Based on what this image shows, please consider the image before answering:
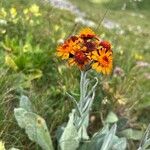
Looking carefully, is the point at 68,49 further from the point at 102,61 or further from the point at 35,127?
the point at 35,127

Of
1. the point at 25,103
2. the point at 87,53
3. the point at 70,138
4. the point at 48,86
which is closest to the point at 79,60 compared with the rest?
the point at 87,53

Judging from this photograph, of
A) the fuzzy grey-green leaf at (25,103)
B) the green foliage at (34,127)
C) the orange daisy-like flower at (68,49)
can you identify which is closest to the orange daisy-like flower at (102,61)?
the orange daisy-like flower at (68,49)

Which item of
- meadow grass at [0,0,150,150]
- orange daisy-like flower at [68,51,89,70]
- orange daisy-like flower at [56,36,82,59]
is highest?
orange daisy-like flower at [56,36,82,59]

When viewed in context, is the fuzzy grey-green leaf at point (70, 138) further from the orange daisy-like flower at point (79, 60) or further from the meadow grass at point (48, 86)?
the orange daisy-like flower at point (79, 60)

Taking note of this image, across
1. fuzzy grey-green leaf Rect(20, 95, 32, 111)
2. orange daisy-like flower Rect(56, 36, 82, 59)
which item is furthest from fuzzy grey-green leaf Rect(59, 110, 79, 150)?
orange daisy-like flower Rect(56, 36, 82, 59)

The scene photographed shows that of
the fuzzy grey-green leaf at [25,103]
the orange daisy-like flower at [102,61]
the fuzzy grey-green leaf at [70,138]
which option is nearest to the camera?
the orange daisy-like flower at [102,61]

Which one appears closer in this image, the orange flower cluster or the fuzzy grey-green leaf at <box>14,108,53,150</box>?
the orange flower cluster

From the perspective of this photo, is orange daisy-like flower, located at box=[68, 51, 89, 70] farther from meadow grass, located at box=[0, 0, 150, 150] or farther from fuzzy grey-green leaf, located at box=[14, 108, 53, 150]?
meadow grass, located at box=[0, 0, 150, 150]
